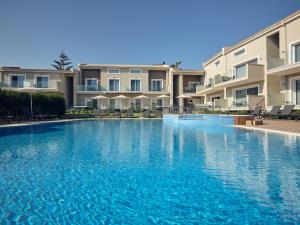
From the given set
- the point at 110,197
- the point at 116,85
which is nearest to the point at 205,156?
the point at 110,197

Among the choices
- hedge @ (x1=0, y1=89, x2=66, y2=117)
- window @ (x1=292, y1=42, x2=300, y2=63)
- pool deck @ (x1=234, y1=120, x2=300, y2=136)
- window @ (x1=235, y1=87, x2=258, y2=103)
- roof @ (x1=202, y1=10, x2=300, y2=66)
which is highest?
roof @ (x1=202, y1=10, x2=300, y2=66)

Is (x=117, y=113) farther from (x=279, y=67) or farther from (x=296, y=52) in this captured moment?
(x=296, y=52)

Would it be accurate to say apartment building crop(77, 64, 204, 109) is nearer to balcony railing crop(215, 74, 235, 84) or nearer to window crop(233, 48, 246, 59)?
balcony railing crop(215, 74, 235, 84)

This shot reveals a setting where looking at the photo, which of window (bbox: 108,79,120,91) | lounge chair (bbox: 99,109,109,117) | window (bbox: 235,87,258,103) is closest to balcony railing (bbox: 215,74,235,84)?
window (bbox: 235,87,258,103)

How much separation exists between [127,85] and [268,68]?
2104 cm

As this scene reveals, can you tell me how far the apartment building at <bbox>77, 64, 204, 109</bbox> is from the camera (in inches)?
1299

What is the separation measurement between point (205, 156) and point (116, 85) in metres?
28.5

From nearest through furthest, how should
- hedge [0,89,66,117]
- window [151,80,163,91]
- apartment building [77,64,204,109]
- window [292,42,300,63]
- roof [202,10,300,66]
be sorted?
roof [202,10,300,66]
window [292,42,300,63]
hedge [0,89,66,117]
apartment building [77,64,204,109]
window [151,80,163,91]

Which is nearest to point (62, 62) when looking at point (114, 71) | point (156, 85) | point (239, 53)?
point (114, 71)

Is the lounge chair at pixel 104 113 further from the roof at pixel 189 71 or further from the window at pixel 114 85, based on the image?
the roof at pixel 189 71

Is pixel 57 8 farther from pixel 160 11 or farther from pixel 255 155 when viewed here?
pixel 255 155

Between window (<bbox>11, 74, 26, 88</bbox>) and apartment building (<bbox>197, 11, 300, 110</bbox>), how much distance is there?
26475mm

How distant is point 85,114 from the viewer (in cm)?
2738

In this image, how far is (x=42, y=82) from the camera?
102ft
